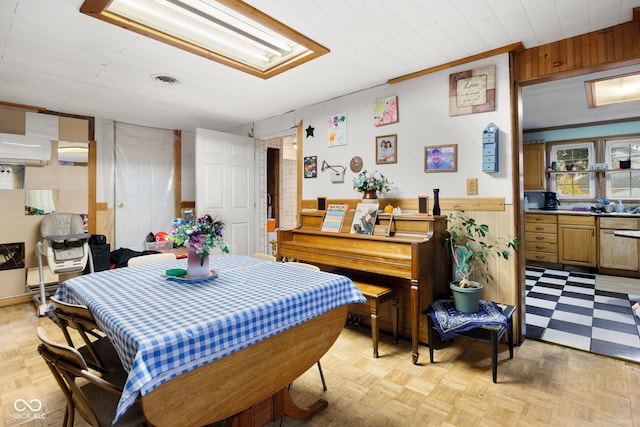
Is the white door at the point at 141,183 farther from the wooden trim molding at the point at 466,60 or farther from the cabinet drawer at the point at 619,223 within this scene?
the cabinet drawer at the point at 619,223

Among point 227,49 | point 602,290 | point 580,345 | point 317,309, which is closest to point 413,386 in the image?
point 317,309

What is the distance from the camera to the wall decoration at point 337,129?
355 centimetres

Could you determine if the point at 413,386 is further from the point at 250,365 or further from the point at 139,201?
the point at 139,201

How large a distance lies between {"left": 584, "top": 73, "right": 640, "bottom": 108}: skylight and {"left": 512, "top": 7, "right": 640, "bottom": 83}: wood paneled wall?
1.18 m

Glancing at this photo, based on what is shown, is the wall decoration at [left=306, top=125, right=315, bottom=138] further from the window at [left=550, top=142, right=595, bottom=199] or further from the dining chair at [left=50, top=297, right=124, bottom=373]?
the window at [left=550, top=142, right=595, bottom=199]

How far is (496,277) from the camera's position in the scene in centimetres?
262

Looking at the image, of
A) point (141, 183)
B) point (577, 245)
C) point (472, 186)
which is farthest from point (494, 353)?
point (141, 183)

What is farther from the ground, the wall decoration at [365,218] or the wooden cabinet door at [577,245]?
the wall decoration at [365,218]

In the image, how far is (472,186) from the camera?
2.69 metres

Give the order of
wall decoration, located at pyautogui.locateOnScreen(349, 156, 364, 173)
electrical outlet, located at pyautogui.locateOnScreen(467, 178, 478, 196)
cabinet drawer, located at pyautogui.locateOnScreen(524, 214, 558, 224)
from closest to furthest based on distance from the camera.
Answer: electrical outlet, located at pyautogui.locateOnScreen(467, 178, 478, 196) < wall decoration, located at pyautogui.locateOnScreen(349, 156, 364, 173) < cabinet drawer, located at pyautogui.locateOnScreen(524, 214, 558, 224)

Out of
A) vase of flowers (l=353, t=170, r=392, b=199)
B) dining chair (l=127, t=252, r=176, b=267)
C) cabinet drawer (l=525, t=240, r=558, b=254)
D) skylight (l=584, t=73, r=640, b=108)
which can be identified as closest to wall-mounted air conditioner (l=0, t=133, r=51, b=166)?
dining chair (l=127, t=252, r=176, b=267)

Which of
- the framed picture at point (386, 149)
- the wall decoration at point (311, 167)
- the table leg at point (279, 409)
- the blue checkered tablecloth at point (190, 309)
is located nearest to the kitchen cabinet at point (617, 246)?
the framed picture at point (386, 149)

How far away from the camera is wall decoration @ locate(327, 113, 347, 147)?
140 inches

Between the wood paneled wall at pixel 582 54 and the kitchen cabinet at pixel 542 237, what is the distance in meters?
3.21
